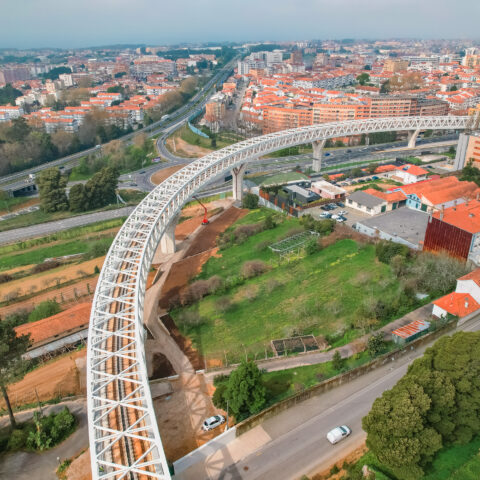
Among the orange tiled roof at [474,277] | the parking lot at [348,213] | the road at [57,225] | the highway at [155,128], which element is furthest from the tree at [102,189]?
the orange tiled roof at [474,277]

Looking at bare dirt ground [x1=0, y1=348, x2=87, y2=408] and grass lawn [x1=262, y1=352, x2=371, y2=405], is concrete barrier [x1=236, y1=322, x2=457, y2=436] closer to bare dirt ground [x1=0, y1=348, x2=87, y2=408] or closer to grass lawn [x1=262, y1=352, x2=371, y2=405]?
grass lawn [x1=262, y1=352, x2=371, y2=405]

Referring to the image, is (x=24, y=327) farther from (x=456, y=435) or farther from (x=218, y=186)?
(x=218, y=186)

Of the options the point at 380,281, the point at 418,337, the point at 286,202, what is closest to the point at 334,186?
the point at 286,202

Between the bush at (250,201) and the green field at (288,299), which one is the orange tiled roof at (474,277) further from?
the bush at (250,201)

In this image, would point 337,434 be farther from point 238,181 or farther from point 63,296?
point 238,181

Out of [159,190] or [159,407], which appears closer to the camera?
[159,407]

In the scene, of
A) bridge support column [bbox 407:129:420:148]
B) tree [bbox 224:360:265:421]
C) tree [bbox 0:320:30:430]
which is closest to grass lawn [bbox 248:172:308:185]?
bridge support column [bbox 407:129:420:148]
